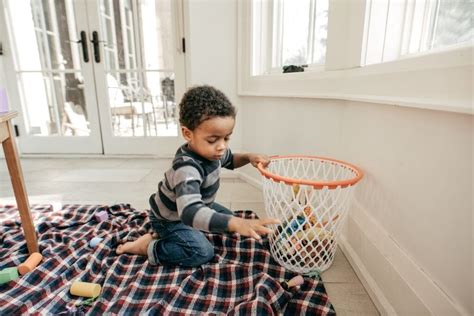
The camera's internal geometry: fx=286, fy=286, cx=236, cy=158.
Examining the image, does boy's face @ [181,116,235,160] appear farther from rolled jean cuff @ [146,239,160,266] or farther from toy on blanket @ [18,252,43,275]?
toy on blanket @ [18,252,43,275]

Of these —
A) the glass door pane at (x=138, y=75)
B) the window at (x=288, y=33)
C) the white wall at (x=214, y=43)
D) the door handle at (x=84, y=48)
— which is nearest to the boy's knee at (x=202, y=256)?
the window at (x=288, y=33)

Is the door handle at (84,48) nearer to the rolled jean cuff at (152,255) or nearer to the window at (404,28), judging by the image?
the rolled jean cuff at (152,255)

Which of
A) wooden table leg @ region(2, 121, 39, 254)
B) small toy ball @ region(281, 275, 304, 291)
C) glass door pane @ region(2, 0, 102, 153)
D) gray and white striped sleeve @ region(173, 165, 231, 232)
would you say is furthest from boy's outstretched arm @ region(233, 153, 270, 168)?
glass door pane @ region(2, 0, 102, 153)

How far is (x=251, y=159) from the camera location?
3.31 feet

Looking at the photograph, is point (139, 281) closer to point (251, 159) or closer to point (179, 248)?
point (179, 248)

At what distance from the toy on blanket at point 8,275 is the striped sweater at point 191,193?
1.34 ft

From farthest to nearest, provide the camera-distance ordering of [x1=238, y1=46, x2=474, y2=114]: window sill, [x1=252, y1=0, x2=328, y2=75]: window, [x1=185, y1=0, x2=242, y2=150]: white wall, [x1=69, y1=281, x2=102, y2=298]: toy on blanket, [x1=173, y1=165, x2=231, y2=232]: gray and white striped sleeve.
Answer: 1. [x1=185, y1=0, x2=242, y2=150]: white wall
2. [x1=252, y1=0, x2=328, y2=75]: window
3. [x1=69, y1=281, x2=102, y2=298]: toy on blanket
4. [x1=173, y1=165, x2=231, y2=232]: gray and white striped sleeve
5. [x1=238, y1=46, x2=474, y2=114]: window sill

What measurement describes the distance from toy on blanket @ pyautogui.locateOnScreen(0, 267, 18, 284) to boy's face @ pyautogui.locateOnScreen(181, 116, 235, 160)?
609 mm

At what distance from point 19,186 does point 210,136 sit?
619 mm

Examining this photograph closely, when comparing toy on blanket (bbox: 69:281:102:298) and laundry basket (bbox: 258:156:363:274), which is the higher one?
laundry basket (bbox: 258:156:363:274)

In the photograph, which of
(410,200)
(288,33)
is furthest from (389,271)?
(288,33)

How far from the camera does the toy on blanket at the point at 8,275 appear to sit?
786 mm

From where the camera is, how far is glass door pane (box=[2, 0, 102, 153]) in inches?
85.4

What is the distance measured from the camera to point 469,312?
50 centimetres
